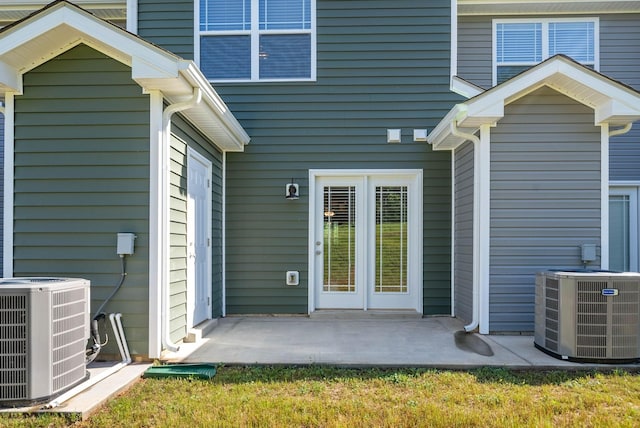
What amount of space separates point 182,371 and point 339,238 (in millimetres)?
3054

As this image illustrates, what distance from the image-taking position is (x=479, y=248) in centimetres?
489

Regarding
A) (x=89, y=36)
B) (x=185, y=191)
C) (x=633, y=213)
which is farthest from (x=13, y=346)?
(x=633, y=213)

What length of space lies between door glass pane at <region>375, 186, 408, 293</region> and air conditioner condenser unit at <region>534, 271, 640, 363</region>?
97.3 inches

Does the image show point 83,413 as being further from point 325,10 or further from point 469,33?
point 469,33

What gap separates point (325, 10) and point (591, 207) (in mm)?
4155

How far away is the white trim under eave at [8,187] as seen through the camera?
3852mm

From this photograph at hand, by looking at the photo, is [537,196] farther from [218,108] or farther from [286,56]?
[286,56]

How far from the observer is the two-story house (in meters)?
3.85

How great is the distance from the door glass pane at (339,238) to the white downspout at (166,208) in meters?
2.60

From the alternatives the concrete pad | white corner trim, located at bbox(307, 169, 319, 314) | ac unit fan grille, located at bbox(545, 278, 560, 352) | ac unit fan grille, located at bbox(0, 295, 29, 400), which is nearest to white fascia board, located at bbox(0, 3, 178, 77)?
ac unit fan grille, located at bbox(0, 295, 29, 400)

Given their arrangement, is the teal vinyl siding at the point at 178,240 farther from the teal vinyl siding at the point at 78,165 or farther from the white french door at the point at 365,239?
the white french door at the point at 365,239

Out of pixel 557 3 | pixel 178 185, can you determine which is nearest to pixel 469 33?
pixel 557 3

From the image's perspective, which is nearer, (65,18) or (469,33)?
(65,18)

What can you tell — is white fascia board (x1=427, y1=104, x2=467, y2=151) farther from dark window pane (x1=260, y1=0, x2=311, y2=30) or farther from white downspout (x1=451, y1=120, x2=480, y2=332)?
dark window pane (x1=260, y1=0, x2=311, y2=30)
